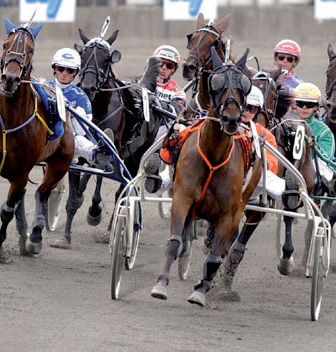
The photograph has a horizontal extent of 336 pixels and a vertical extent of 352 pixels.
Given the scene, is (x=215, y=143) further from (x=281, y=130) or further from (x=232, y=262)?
(x=281, y=130)

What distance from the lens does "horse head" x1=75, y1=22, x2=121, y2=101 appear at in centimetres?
1027

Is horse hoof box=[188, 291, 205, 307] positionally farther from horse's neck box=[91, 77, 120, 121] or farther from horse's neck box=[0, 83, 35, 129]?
horse's neck box=[91, 77, 120, 121]

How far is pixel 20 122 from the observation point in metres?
8.73

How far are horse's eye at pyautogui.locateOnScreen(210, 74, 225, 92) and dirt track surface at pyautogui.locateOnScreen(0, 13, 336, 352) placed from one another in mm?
1433

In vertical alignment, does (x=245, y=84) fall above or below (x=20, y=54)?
below

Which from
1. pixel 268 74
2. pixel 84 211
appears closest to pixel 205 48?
pixel 268 74

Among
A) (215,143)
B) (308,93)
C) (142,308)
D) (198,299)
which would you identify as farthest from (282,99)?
(198,299)

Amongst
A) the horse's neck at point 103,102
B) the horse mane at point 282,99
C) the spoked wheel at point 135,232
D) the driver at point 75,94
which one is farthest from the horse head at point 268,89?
the horse's neck at point 103,102

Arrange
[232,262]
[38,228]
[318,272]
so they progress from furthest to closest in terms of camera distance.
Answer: [38,228] < [232,262] < [318,272]

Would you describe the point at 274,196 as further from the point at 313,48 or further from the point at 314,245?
the point at 313,48

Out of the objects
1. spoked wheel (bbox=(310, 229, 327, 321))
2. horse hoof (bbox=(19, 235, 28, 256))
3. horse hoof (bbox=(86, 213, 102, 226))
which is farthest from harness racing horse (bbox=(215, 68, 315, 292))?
horse hoof (bbox=(86, 213, 102, 226))

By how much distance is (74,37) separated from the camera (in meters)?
23.1

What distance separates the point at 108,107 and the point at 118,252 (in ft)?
9.80

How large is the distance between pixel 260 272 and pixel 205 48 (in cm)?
187
